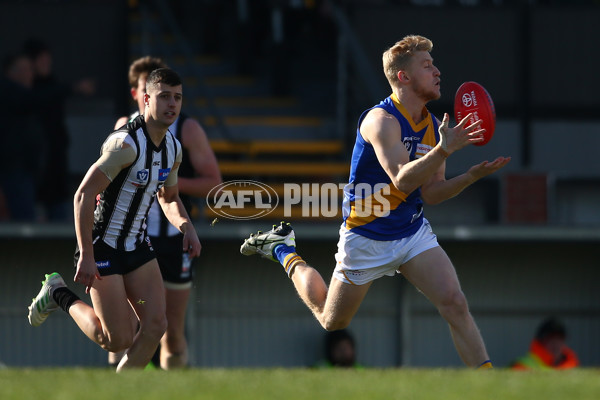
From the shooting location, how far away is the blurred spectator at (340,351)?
11953 millimetres

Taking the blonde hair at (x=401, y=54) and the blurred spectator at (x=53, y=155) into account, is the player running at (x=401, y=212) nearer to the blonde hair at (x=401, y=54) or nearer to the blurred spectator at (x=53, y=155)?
the blonde hair at (x=401, y=54)

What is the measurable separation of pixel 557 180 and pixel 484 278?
5.07 feet

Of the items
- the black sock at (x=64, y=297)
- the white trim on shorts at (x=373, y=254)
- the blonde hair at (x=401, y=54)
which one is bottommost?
the black sock at (x=64, y=297)

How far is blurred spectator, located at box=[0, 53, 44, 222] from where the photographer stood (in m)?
11.1

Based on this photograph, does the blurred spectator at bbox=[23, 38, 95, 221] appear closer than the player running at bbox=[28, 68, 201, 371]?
No

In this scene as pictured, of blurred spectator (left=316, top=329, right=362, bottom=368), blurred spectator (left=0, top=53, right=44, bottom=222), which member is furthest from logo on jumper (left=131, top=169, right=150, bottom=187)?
blurred spectator (left=316, top=329, right=362, bottom=368)

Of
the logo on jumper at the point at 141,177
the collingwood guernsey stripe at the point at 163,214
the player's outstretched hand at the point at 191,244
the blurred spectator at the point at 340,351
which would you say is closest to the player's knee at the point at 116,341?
the player's outstretched hand at the point at 191,244

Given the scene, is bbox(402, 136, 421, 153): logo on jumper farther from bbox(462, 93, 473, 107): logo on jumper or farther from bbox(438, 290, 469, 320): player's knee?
bbox(438, 290, 469, 320): player's knee

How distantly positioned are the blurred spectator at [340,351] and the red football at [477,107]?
5540mm

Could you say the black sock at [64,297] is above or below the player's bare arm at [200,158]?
below

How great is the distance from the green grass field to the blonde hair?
2.07 m

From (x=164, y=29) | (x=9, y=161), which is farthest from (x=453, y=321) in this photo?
(x=164, y=29)

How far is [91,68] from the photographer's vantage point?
1262cm

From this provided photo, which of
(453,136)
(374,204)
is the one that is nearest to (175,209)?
(374,204)
